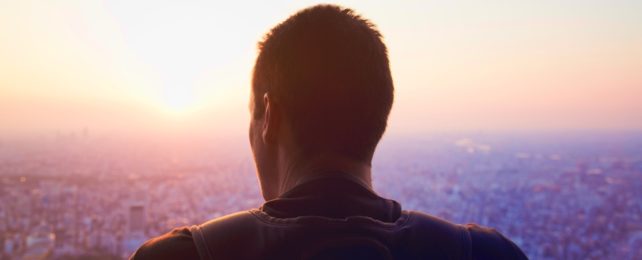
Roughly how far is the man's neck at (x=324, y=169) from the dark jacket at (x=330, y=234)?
0.02m

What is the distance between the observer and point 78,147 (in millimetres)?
12125

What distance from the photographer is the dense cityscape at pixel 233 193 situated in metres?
4.16

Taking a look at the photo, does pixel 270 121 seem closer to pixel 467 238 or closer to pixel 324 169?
pixel 324 169

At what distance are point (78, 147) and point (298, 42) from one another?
12.3 m

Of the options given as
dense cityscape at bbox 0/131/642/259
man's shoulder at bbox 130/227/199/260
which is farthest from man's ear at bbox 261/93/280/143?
dense cityscape at bbox 0/131/642/259

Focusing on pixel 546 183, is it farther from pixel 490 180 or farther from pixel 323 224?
pixel 323 224

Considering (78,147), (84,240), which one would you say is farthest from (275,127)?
(78,147)

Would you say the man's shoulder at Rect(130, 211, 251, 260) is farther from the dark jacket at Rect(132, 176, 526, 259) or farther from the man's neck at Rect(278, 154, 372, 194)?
the man's neck at Rect(278, 154, 372, 194)

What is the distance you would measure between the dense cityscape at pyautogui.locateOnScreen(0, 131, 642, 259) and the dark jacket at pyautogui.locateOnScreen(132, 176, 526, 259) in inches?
27.2

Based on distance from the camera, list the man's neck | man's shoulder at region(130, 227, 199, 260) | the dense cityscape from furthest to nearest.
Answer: the dense cityscape
the man's neck
man's shoulder at region(130, 227, 199, 260)

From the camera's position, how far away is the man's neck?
819 millimetres

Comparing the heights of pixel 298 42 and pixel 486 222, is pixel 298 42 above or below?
above

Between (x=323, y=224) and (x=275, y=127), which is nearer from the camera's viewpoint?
(x=323, y=224)

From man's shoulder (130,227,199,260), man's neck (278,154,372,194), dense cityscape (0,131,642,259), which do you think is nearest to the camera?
man's shoulder (130,227,199,260)
